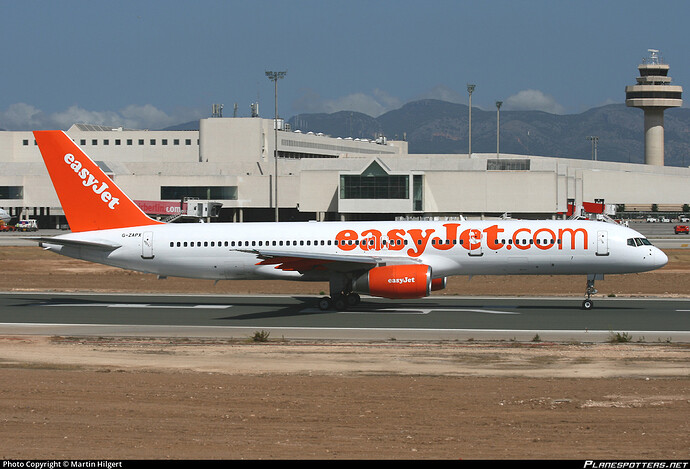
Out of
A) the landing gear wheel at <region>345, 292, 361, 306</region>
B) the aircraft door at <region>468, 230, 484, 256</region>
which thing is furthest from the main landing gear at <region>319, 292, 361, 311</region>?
the aircraft door at <region>468, 230, 484, 256</region>

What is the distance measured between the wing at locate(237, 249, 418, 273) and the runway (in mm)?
2010

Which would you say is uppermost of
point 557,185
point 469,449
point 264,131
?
point 264,131

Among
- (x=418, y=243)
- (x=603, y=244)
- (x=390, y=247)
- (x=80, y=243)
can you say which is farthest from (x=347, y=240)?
(x=80, y=243)

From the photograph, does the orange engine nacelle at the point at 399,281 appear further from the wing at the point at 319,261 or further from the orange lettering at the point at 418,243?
the orange lettering at the point at 418,243

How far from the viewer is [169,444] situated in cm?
1492

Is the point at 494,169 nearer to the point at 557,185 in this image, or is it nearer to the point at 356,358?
the point at 557,185

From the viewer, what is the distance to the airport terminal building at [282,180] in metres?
125

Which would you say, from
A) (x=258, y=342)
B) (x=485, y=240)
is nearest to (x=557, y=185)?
(x=485, y=240)

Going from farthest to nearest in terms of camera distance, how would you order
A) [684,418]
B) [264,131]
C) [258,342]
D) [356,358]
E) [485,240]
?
[264,131] < [485,240] < [258,342] < [356,358] < [684,418]

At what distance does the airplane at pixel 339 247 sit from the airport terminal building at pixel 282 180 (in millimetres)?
83786

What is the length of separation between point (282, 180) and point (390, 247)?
335 ft

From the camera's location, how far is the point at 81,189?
40188 millimetres

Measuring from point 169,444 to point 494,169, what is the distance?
120m

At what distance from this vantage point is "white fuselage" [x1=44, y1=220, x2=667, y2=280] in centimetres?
3719
